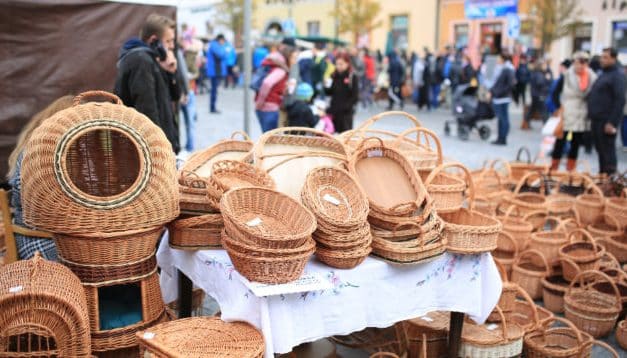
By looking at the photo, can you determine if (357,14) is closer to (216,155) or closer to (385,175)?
(216,155)

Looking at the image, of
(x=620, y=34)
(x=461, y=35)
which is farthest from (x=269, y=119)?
(x=461, y=35)

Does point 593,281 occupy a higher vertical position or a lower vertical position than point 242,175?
lower

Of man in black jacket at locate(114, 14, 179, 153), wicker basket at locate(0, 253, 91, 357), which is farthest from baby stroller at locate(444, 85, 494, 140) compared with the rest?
wicker basket at locate(0, 253, 91, 357)

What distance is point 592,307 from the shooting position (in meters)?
3.97

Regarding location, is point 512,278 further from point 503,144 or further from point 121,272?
point 503,144

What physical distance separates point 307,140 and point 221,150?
1.63ft

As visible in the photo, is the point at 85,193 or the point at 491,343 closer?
the point at 85,193

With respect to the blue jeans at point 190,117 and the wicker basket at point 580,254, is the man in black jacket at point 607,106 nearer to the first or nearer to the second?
the wicker basket at point 580,254

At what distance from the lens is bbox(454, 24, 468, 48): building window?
80.0 ft

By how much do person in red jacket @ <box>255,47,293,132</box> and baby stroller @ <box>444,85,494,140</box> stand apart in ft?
15.0

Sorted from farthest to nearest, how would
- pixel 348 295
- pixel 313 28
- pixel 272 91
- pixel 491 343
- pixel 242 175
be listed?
pixel 313 28
pixel 272 91
pixel 491 343
pixel 242 175
pixel 348 295

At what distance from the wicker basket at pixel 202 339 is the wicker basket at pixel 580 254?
9.20ft

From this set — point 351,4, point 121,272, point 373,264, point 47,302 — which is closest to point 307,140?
point 373,264

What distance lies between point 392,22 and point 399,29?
21.3 inches
